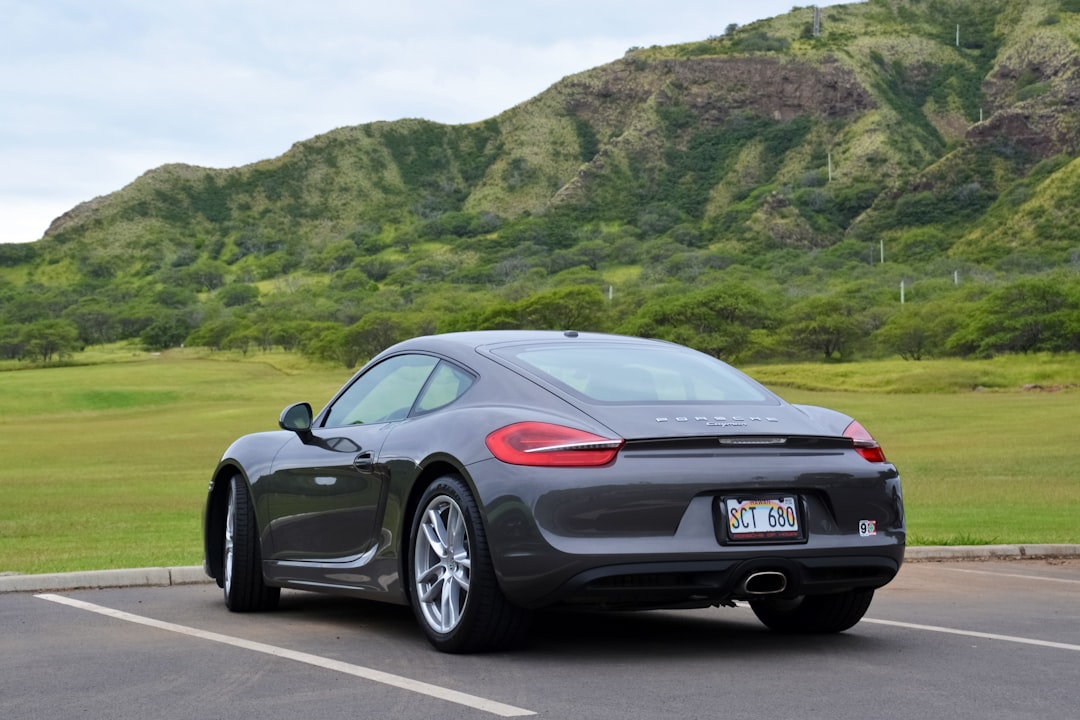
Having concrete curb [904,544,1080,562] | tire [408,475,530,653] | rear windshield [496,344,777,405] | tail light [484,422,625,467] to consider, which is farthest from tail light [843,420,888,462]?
concrete curb [904,544,1080,562]

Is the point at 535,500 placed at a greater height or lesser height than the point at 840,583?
greater

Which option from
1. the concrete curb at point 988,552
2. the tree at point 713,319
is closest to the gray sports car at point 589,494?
the concrete curb at point 988,552

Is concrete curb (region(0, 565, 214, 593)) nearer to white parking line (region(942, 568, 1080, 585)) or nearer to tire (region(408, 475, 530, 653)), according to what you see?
tire (region(408, 475, 530, 653))

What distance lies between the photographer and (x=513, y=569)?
20.0 ft

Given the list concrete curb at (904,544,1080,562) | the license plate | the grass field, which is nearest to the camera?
the license plate

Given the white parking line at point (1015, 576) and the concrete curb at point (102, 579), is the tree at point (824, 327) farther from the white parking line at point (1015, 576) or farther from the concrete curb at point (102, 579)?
the concrete curb at point (102, 579)

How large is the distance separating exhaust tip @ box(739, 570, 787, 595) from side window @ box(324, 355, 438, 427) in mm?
2015

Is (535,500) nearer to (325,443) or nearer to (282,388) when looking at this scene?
(325,443)

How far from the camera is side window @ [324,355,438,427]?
7461 millimetres

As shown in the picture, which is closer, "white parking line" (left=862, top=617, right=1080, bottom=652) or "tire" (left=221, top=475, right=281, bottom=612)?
"white parking line" (left=862, top=617, right=1080, bottom=652)

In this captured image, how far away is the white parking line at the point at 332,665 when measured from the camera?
521 cm

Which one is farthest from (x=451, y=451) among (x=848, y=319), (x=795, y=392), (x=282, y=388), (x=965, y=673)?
(x=848, y=319)

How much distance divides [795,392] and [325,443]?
2990 inches

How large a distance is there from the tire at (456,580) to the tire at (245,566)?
188cm
